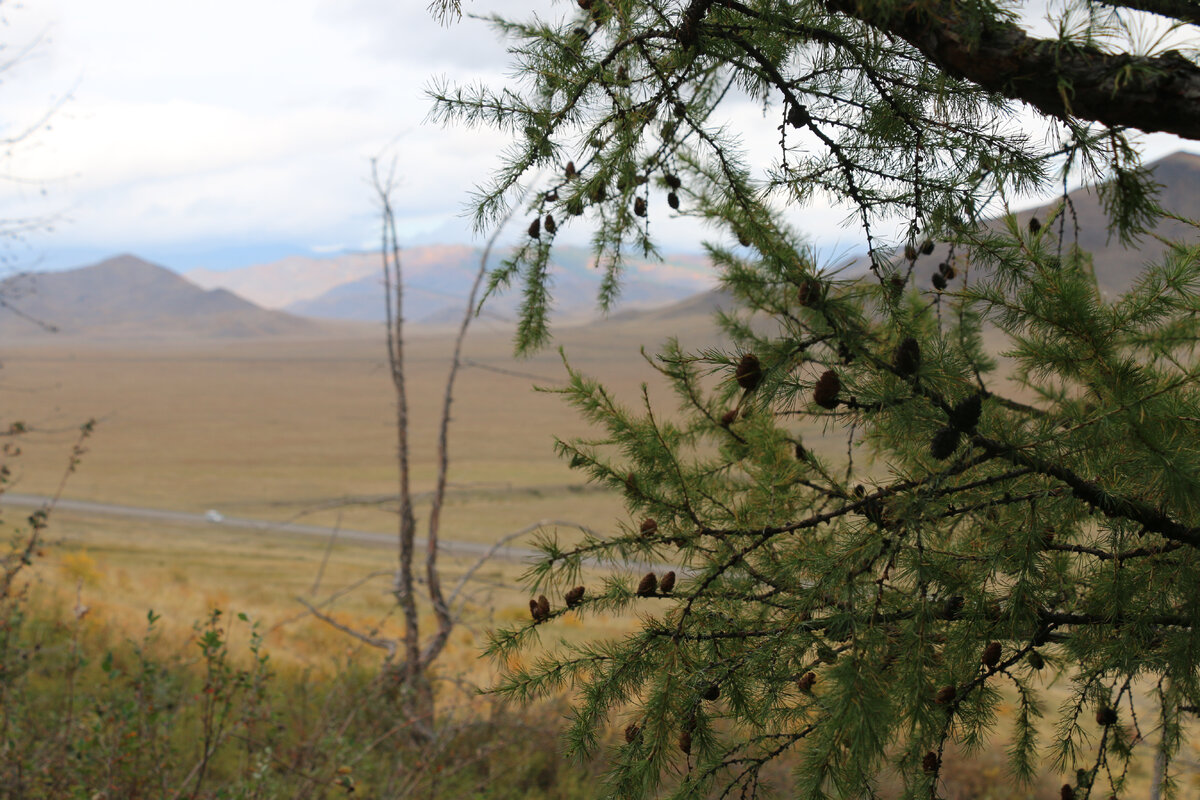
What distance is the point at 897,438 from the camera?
5.85 feet

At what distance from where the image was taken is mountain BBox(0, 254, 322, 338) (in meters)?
158

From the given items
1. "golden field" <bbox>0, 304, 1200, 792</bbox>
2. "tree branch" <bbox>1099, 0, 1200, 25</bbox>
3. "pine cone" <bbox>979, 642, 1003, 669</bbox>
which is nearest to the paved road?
"golden field" <bbox>0, 304, 1200, 792</bbox>

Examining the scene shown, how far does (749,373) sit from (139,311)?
203 meters

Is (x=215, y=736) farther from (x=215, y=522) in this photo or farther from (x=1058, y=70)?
(x=215, y=522)

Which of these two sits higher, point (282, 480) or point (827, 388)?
point (827, 388)

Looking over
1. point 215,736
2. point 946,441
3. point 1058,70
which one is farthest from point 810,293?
point 215,736

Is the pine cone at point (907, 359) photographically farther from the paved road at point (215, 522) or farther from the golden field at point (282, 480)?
the paved road at point (215, 522)

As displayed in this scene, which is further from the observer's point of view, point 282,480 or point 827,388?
point 282,480

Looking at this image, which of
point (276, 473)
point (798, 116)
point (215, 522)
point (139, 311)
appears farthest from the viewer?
point (139, 311)

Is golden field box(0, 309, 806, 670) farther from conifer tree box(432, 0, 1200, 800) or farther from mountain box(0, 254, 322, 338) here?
mountain box(0, 254, 322, 338)

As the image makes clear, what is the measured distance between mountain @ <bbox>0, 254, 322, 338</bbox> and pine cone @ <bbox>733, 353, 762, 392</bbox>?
16484cm

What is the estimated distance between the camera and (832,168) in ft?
6.23

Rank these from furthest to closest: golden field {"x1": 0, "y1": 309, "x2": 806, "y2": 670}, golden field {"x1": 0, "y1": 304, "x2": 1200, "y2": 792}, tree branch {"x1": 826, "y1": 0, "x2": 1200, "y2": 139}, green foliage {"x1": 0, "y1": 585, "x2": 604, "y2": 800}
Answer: golden field {"x1": 0, "y1": 309, "x2": 806, "y2": 670} → golden field {"x1": 0, "y1": 304, "x2": 1200, "y2": 792} → green foliage {"x1": 0, "y1": 585, "x2": 604, "y2": 800} → tree branch {"x1": 826, "y1": 0, "x2": 1200, "y2": 139}

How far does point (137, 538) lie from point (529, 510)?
12.6 m
